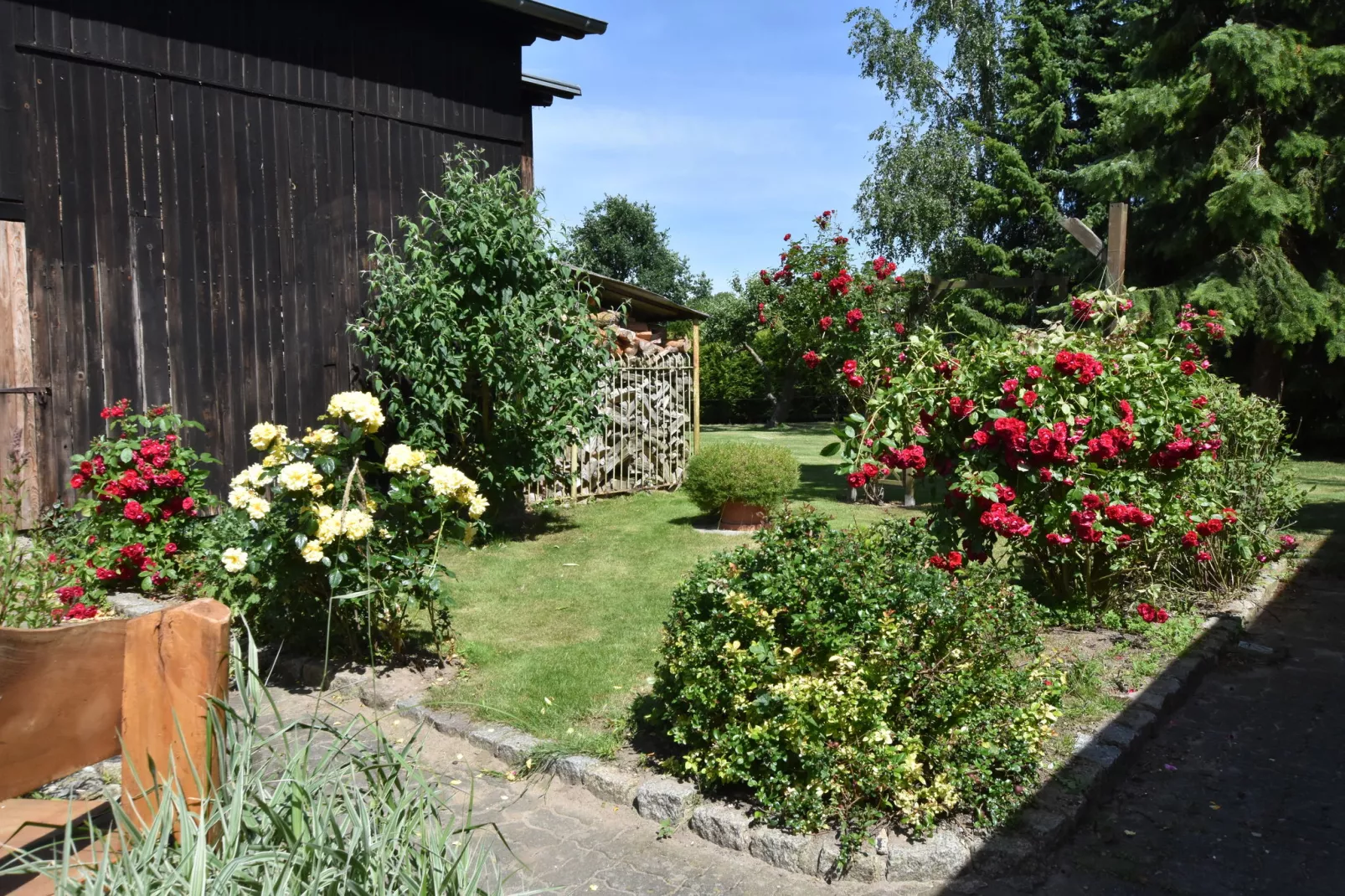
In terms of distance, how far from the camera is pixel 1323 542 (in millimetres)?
8266

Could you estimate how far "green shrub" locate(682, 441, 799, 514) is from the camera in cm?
933

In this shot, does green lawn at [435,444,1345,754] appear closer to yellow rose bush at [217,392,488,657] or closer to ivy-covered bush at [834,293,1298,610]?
yellow rose bush at [217,392,488,657]

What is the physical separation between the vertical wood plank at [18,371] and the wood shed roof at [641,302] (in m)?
5.38

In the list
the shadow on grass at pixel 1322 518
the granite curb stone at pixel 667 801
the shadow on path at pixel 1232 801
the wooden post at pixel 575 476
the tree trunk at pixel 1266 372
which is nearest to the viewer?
the shadow on path at pixel 1232 801

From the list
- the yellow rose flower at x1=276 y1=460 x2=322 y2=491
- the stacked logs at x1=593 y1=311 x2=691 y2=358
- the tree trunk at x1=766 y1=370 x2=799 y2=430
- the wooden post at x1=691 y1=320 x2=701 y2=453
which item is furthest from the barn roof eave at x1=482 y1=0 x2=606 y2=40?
the tree trunk at x1=766 y1=370 x2=799 y2=430

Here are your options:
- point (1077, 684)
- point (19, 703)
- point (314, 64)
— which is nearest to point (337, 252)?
point (314, 64)

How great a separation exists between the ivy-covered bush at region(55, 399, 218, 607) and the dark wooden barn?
3.39 ft

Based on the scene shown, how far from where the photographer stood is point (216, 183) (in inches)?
306

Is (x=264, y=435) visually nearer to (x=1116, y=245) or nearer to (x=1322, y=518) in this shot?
(x=1116, y=245)

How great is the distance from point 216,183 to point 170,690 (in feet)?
23.7

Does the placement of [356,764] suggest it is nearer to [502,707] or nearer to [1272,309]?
[502,707]

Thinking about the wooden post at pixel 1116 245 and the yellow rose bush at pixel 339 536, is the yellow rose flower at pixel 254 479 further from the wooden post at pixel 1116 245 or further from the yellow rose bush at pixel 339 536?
the wooden post at pixel 1116 245

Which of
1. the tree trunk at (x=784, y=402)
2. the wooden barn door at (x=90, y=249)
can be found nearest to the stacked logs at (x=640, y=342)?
the wooden barn door at (x=90, y=249)

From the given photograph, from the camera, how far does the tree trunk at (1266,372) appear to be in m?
13.2
